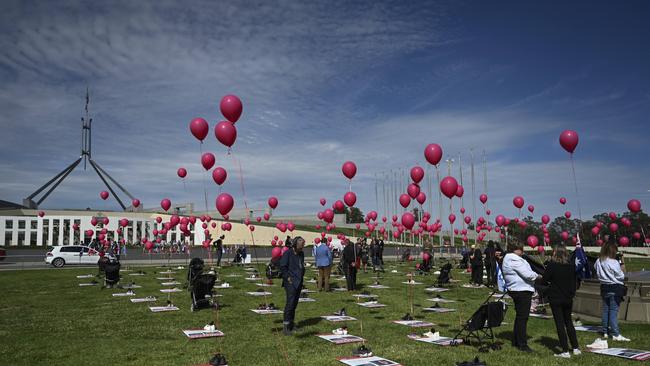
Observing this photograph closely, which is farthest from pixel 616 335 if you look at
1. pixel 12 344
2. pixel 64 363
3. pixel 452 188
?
pixel 12 344

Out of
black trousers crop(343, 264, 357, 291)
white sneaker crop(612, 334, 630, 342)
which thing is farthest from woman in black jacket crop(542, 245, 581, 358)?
black trousers crop(343, 264, 357, 291)

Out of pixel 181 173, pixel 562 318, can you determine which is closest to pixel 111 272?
pixel 181 173

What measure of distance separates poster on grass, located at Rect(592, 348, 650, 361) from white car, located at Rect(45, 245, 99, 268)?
97.4 feet

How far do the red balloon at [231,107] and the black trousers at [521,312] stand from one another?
648 centimetres

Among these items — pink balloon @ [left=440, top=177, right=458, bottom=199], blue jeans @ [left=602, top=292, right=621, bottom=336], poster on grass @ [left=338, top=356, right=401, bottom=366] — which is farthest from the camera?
pink balloon @ [left=440, top=177, right=458, bottom=199]

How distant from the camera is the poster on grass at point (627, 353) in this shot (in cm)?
675

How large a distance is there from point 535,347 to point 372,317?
152 inches

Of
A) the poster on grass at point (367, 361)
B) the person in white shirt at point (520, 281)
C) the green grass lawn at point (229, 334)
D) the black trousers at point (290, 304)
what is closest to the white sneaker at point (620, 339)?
the green grass lawn at point (229, 334)

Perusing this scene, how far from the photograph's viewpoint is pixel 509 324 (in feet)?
31.9

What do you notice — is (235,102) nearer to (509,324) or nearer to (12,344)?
(12,344)

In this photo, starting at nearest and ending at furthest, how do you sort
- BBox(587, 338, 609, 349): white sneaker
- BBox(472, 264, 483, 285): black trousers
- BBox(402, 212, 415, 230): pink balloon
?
1. BBox(587, 338, 609, 349): white sneaker
2. BBox(402, 212, 415, 230): pink balloon
3. BBox(472, 264, 483, 285): black trousers

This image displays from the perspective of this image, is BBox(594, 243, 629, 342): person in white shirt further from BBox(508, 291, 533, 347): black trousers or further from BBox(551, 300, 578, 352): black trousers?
BBox(508, 291, 533, 347): black trousers

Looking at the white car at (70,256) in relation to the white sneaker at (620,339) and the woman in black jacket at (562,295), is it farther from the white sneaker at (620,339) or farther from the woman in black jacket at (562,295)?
the white sneaker at (620,339)

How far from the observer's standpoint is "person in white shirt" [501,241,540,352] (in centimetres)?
705
